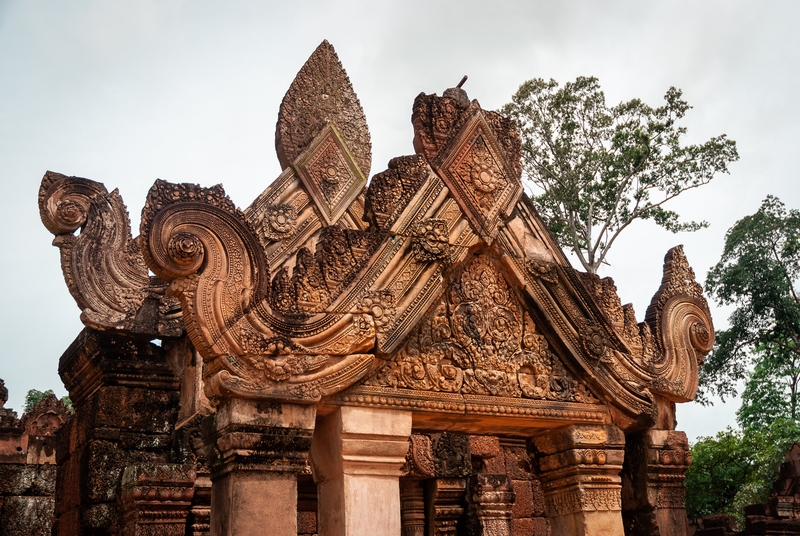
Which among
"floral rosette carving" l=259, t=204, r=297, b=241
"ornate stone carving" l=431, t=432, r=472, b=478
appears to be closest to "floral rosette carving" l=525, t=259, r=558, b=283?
"floral rosette carving" l=259, t=204, r=297, b=241

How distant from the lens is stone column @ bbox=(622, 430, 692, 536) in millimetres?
6352

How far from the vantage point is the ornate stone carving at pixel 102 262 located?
772 centimetres

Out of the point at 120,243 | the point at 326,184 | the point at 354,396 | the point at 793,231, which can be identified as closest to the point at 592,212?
the point at 793,231

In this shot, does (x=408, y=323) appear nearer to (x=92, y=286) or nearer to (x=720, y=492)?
(x=92, y=286)

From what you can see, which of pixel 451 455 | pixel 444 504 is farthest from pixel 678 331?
pixel 444 504

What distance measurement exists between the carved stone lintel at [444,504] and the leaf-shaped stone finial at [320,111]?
3.94m

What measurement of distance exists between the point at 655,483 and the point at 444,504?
158 inches

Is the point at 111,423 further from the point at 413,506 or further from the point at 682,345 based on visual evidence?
the point at 682,345

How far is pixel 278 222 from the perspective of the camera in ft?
30.0

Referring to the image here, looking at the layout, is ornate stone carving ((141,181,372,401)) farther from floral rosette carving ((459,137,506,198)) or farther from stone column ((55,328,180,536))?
stone column ((55,328,180,536))

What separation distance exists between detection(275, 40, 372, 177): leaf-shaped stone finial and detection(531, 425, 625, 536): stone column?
504cm

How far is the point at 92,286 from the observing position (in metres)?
7.73

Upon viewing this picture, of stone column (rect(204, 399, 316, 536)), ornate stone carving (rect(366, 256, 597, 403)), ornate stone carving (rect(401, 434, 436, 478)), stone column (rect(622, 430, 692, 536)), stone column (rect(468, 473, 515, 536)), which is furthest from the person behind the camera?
stone column (rect(468, 473, 515, 536))

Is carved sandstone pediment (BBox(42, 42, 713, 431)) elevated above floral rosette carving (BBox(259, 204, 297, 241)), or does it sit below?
below
